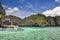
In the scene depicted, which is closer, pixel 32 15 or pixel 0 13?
pixel 0 13

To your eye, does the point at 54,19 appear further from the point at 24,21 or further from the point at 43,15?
the point at 24,21

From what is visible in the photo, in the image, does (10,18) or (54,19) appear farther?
(54,19)

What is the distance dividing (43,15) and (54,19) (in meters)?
8.31

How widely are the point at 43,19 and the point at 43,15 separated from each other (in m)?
6.95

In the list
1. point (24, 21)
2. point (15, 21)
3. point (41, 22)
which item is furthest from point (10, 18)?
point (41, 22)

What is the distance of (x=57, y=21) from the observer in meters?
114

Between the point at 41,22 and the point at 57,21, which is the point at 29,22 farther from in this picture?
the point at 57,21

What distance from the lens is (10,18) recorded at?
89625 millimetres

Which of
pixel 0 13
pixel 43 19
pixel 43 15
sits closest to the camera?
pixel 0 13

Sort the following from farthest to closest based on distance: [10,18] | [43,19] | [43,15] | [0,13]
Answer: [43,19]
[43,15]
[10,18]
[0,13]

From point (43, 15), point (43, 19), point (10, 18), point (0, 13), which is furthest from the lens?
point (43, 19)

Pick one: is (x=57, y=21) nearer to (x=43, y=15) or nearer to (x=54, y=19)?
(x=54, y=19)

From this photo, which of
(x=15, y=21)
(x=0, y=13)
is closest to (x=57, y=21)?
(x=15, y=21)

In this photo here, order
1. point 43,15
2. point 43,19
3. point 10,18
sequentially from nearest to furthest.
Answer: point 10,18 → point 43,15 → point 43,19
